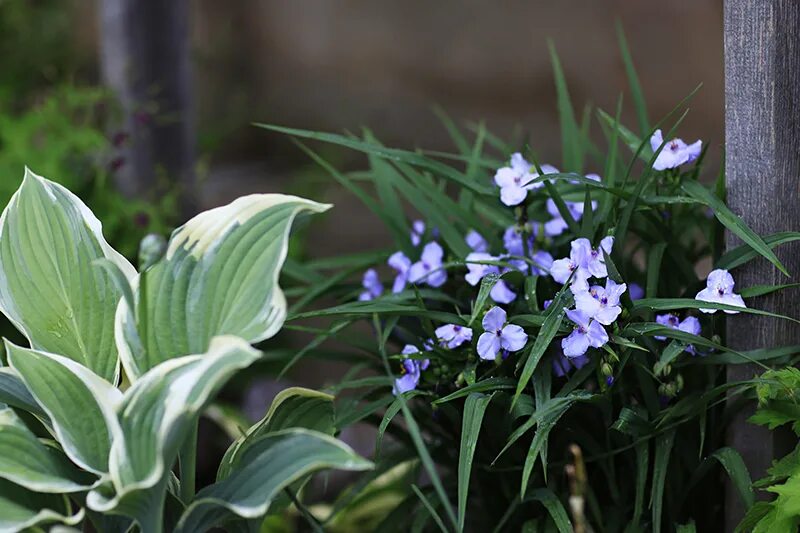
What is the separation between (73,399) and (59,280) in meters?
0.19

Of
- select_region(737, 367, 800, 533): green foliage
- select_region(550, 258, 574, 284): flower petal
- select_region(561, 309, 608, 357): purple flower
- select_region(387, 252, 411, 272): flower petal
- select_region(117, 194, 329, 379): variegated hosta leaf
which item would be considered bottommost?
select_region(737, 367, 800, 533): green foliage

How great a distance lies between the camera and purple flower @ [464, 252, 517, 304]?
1.33 meters

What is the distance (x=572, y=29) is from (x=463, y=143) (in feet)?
6.31

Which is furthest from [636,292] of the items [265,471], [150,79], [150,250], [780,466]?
[150,79]

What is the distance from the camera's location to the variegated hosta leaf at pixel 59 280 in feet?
3.74

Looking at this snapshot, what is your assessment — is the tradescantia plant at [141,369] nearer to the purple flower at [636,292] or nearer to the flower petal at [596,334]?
the flower petal at [596,334]

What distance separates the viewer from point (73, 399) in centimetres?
103

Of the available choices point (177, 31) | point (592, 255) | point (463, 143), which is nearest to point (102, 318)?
point (592, 255)

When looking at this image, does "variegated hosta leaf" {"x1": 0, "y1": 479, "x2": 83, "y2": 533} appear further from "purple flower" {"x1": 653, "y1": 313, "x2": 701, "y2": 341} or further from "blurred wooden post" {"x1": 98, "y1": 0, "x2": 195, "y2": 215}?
"blurred wooden post" {"x1": 98, "y1": 0, "x2": 195, "y2": 215}

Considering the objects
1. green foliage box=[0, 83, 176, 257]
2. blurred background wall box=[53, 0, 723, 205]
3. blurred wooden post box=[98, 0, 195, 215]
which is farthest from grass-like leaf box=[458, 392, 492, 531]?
blurred background wall box=[53, 0, 723, 205]

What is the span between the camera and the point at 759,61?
49.3 inches

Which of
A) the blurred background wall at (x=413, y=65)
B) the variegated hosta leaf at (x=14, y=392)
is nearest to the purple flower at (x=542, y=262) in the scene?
the variegated hosta leaf at (x=14, y=392)

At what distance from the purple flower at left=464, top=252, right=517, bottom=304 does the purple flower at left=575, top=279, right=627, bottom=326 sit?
0.17 m

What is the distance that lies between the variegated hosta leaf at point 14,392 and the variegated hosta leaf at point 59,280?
58 mm
